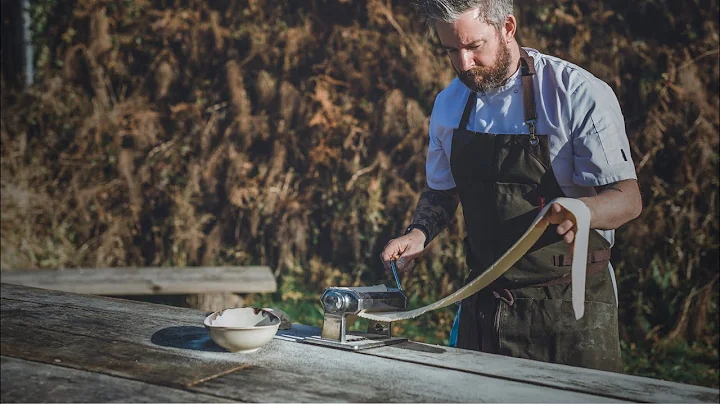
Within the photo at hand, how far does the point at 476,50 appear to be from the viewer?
282 cm

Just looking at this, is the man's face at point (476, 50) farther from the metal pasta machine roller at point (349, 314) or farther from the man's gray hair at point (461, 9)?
the metal pasta machine roller at point (349, 314)

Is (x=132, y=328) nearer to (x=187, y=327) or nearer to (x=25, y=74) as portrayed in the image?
(x=187, y=327)

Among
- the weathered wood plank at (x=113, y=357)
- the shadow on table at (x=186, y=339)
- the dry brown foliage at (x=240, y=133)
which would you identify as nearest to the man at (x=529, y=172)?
the shadow on table at (x=186, y=339)

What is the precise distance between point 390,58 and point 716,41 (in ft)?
7.96

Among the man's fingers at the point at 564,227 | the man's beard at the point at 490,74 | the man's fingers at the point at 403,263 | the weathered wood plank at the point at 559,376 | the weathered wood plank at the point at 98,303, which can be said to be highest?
the man's beard at the point at 490,74

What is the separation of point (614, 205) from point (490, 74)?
2.28 ft

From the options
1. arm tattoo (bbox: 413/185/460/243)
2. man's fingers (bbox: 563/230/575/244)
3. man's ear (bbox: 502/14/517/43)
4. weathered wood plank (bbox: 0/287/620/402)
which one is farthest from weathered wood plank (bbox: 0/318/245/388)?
man's ear (bbox: 502/14/517/43)

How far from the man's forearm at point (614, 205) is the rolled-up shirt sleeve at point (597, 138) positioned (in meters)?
0.05

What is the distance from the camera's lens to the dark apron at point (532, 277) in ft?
9.11

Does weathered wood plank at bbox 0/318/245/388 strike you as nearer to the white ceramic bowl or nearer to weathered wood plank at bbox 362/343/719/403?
the white ceramic bowl

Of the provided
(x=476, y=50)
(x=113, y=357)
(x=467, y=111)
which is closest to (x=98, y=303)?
(x=113, y=357)

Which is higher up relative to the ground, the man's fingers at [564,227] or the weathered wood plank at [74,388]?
the man's fingers at [564,227]

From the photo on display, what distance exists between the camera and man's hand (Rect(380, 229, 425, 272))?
9.27 feet

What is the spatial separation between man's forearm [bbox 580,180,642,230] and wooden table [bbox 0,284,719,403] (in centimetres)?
50
